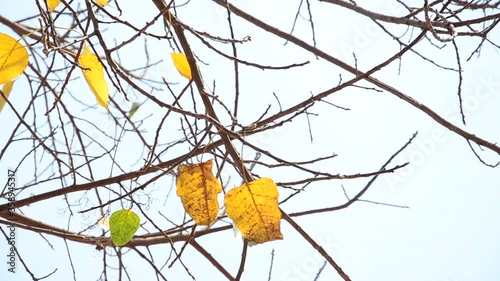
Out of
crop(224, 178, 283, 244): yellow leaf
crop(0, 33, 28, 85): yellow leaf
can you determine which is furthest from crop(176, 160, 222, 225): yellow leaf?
crop(0, 33, 28, 85): yellow leaf

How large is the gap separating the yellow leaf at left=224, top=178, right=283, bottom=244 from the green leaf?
0.55ft

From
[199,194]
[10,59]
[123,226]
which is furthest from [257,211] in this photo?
[10,59]

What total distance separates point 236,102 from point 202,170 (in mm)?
142

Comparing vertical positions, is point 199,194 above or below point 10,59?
below

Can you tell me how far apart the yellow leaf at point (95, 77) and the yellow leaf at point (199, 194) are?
0.55 ft

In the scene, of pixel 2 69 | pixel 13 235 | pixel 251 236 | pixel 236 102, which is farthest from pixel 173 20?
pixel 13 235

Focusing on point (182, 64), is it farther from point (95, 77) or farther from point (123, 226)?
point (123, 226)

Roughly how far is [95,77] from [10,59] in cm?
12

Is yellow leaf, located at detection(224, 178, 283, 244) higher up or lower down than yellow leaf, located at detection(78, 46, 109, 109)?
lower down

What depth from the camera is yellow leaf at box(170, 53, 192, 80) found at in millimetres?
989

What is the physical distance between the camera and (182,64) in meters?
1.00

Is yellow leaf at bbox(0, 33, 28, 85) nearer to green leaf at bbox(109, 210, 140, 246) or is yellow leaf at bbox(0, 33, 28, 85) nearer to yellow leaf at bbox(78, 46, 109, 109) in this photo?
yellow leaf at bbox(78, 46, 109, 109)

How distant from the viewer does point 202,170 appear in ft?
2.93

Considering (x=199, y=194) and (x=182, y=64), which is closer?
(x=199, y=194)
